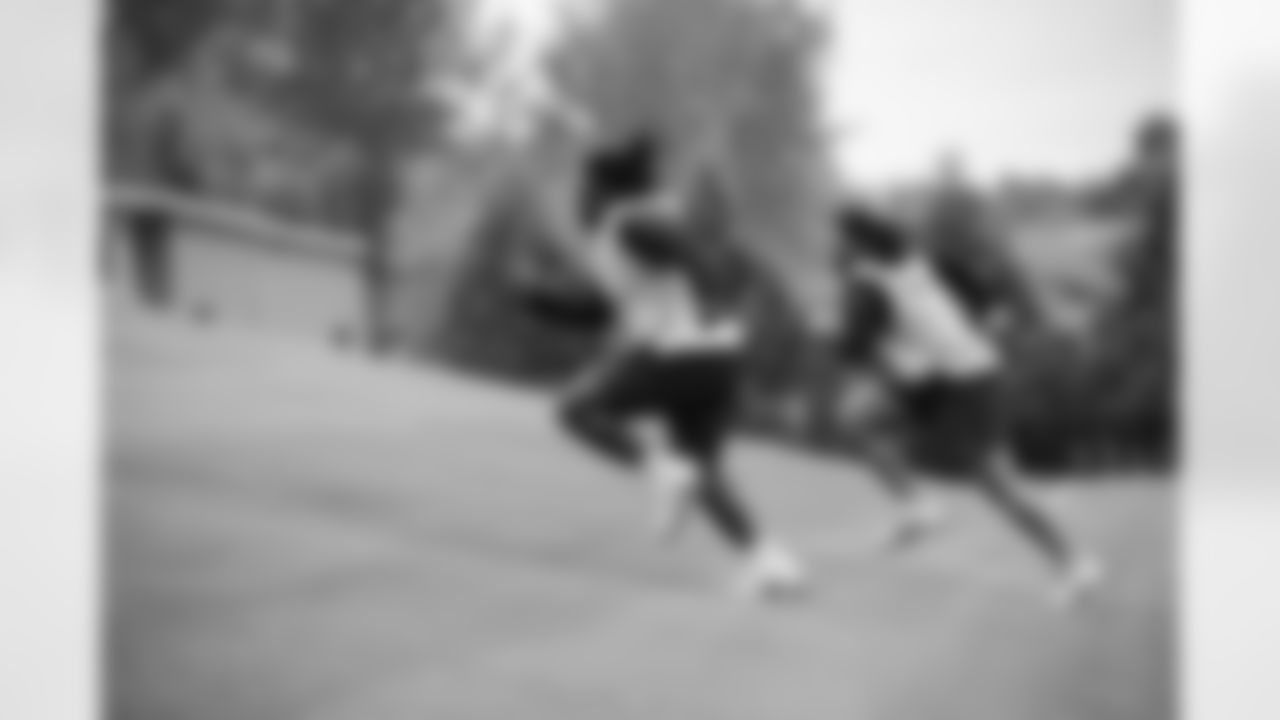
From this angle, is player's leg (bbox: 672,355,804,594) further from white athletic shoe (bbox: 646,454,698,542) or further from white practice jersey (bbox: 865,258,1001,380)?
white practice jersey (bbox: 865,258,1001,380)

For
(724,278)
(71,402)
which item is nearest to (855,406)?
(724,278)

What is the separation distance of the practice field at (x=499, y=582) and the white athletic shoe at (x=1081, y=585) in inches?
0.9

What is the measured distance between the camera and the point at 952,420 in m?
2.27

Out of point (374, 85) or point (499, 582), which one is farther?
point (374, 85)

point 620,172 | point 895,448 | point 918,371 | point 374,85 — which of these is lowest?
point 895,448

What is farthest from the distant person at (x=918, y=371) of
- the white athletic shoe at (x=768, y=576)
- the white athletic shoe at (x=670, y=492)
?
the white athletic shoe at (x=670, y=492)

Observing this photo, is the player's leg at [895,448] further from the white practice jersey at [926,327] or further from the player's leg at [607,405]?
the player's leg at [607,405]

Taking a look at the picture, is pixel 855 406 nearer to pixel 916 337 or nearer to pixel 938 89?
pixel 916 337

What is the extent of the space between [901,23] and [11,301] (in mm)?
1640

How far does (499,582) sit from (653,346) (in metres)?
0.49

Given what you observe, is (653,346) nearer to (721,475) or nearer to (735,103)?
(721,475)

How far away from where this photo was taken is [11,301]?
2.19m

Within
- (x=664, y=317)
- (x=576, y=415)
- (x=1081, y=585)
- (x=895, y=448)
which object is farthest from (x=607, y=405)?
(x=1081, y=585)

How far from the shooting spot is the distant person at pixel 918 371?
225 centimetres
